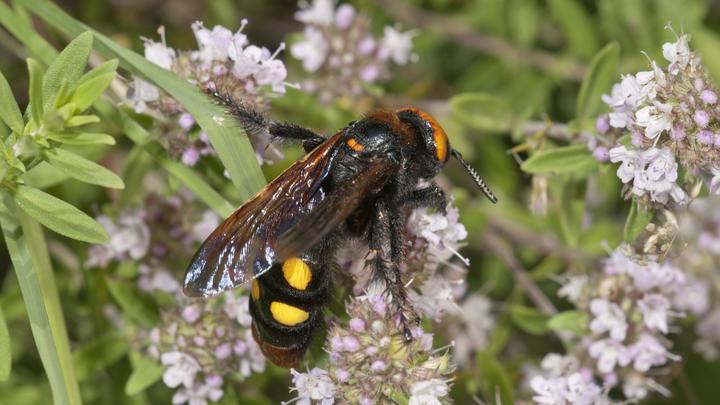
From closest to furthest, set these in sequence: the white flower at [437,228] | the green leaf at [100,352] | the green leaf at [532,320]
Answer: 1. the white flower at [437,228]
2. the green leaf at [100,352]
3. the green leaf at [532,320]

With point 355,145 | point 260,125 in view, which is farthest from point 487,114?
point 355,145

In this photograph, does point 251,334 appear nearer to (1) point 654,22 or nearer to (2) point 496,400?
(2) point 496,400

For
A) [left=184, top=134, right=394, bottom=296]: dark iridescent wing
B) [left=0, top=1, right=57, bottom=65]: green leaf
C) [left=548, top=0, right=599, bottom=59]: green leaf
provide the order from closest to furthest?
[left=184, top=134, right=394, bottom=296]: dark iridescent wing, [left=0, top=1, right=57, bottom=65]: green leaf, [left=548, top=0, right=599, bottom=59]: green leaf

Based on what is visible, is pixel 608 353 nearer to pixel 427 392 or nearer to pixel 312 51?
pixel 427 392

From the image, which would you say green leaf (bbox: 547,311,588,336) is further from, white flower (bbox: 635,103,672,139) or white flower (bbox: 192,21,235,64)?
white flower (bbox: 192,21,235,64)

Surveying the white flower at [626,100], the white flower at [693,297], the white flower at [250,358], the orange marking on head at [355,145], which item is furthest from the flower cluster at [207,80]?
the white flower at [693,297]

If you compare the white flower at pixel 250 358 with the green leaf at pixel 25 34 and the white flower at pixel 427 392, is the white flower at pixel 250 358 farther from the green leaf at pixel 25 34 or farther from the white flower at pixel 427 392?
the green leaf at pixel 25 34

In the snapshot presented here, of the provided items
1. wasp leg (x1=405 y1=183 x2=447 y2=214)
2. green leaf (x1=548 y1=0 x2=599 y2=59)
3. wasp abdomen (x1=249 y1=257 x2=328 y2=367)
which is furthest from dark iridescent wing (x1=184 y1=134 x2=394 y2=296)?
green leaf (x1=548 y1=0 x2=599 y2=59)
